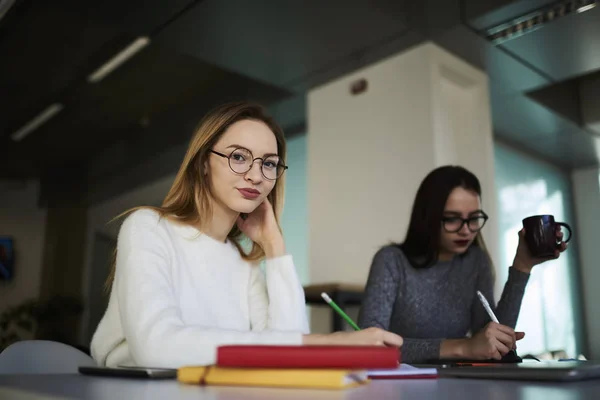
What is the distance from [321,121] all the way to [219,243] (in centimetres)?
248

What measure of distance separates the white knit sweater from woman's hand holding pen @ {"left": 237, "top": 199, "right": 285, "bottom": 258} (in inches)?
1.4

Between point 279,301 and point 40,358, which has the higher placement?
point 279,301

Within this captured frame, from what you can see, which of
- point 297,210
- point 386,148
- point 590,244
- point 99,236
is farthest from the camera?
point 99,236

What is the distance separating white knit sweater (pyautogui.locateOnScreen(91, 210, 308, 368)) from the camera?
0.78 metres

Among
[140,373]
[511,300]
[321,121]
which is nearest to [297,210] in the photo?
[321,121]

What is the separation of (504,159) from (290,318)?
10.1 feet

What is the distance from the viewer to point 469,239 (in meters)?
1.60

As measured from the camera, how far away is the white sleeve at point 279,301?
119 centimetres

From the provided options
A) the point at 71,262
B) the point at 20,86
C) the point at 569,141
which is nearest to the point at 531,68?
the point at 569,141

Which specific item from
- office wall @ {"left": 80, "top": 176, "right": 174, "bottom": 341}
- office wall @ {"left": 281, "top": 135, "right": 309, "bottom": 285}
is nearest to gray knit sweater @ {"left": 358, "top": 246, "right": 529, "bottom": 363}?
office wall @ {"left": 281, "top": 135, "right": 309, "bottom": 285}

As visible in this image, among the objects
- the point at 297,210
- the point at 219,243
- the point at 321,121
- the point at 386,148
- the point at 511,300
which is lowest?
the point at 511,300

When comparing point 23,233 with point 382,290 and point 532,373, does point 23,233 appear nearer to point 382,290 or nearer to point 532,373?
point 382,290

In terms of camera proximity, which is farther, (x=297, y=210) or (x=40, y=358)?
(x=297, y=210)

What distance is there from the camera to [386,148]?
10.5 feet
